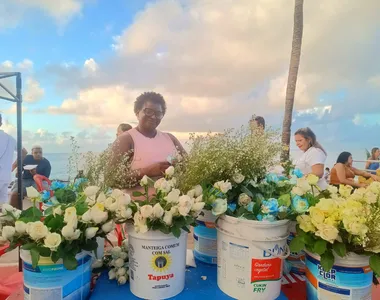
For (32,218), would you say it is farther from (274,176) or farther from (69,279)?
(274,176)

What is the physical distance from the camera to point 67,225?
68 cm

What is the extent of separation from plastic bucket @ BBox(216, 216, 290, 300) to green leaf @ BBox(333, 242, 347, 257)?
12 centimetres

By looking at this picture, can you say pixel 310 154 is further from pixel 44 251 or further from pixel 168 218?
pixel 44 251

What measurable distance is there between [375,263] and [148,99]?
1.22m

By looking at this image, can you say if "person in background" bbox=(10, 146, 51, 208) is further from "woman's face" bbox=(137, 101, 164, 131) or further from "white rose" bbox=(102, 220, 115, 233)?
"white rose" bbox=(102, 220, 115, 233)

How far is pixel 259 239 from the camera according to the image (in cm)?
75

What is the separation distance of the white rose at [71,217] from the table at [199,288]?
9.3 inches

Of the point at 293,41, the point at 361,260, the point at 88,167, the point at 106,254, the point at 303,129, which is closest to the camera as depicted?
the point at 361,260

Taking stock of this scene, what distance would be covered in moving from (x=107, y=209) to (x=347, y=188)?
2.09 feet

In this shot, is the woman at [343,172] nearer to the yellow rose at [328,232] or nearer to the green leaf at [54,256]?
the yellow rose at [328,232]

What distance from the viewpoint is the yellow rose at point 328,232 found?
0.68 m

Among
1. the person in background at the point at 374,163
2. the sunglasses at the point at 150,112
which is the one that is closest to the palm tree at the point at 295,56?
the person in background at the point at 374,163

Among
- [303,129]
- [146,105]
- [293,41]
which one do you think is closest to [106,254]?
[146,105]

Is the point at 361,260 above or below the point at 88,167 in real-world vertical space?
below
